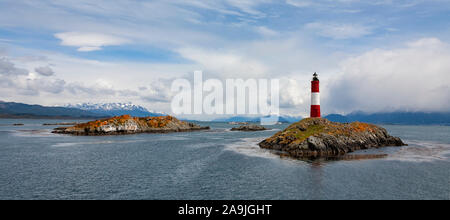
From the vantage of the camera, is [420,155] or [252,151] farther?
[252,151]

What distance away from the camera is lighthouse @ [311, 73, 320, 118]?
60156 mm

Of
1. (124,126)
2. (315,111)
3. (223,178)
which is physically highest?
(315,111)

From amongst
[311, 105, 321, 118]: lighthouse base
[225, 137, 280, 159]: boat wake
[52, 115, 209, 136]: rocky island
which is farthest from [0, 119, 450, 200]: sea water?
[52, 115, 209, 136]: rocky island

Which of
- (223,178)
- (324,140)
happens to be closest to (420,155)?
(324,140)

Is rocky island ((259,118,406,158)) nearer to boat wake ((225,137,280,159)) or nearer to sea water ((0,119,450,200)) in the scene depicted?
boat wake ((225,137,280,159))

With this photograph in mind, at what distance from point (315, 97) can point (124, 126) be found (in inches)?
3198

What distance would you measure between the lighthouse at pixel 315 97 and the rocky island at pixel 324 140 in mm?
2161

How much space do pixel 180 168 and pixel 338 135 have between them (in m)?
35.3

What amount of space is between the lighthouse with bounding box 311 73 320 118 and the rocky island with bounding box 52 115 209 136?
77.5 metres

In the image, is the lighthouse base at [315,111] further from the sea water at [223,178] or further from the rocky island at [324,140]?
the sea water at [223,178]

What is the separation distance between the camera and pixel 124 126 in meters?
110

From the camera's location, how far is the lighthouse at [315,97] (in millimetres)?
60156

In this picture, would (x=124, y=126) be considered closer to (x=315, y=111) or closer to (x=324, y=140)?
(x=315, y=111)
